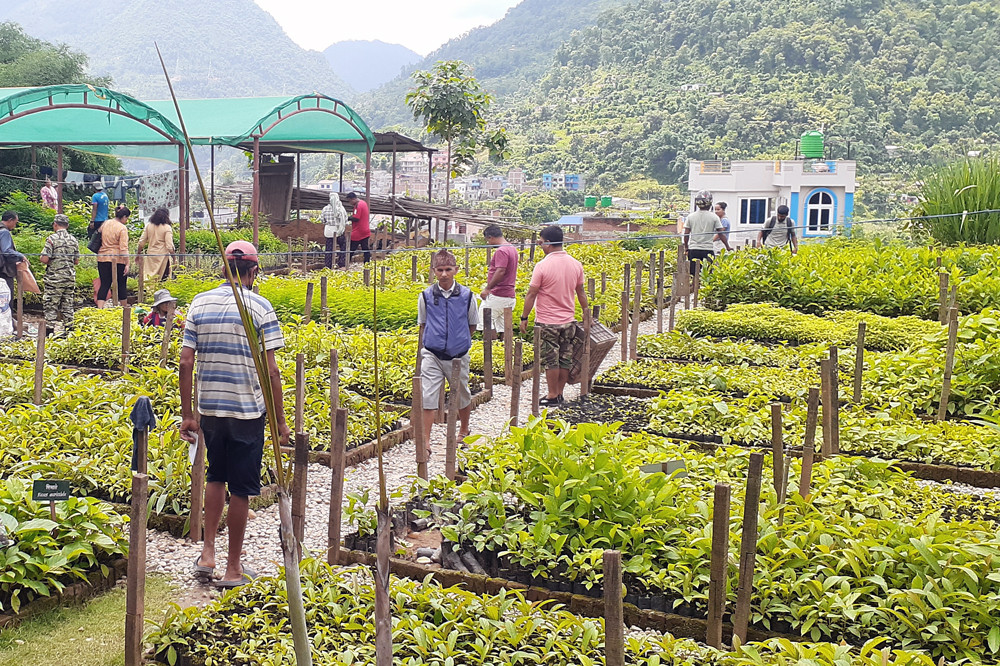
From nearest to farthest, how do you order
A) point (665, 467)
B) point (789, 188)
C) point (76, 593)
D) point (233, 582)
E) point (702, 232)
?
point (76, 593) < point (233, 582) < point (665, 467) < point (702, 232) < point (789, 188)

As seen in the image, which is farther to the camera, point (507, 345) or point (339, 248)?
point (339, 248)

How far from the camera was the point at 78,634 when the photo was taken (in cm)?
420

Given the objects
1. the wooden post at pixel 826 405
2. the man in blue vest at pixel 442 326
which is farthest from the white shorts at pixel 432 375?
the wooden post at pixel 826 405

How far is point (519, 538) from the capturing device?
4.71 meters

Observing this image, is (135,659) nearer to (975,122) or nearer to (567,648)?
(567,648)

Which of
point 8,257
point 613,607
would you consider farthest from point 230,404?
point 8,257

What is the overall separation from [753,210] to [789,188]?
2.00 m

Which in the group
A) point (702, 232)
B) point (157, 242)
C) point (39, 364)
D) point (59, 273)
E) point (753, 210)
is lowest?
point (39, 364)

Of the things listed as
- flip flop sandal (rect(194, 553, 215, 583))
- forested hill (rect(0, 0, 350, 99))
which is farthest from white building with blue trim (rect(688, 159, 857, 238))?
forested hill (rect(0, 0, 350, 99))

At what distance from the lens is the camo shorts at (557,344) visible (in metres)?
8.39

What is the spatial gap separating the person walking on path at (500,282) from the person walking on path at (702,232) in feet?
16.4

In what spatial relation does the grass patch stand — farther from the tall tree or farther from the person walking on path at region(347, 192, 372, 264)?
the tall tree

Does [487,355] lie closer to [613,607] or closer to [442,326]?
[442,326]

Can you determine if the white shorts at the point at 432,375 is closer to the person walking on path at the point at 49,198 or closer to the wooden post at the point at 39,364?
the wooden post at the point at 39,364
